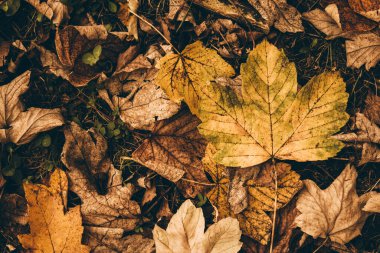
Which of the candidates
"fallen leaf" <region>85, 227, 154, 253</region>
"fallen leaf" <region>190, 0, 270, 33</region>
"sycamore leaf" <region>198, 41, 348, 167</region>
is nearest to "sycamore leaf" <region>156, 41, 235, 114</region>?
"sycamore leaf" <region>198, 41, 348, 167</region>

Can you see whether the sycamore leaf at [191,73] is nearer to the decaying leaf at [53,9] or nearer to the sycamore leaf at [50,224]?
the decaying leaf at [53,9]

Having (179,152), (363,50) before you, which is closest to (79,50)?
(179,152)

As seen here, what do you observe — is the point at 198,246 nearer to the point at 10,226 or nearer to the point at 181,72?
the point at 181,72

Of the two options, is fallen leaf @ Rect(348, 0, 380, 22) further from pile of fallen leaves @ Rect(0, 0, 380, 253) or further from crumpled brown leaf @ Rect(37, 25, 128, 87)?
crumpled brown leaf @ Rect(37, 25, 128, 87)

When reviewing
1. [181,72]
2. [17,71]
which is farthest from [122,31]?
[17,71]

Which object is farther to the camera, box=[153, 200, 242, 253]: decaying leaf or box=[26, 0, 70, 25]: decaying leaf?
box=[26, 0, 70, 25]: decaying leaf

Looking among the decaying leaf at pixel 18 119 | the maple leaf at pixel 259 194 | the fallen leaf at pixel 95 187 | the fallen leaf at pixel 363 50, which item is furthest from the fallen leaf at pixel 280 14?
the decaying leaf at pixel 18 119
